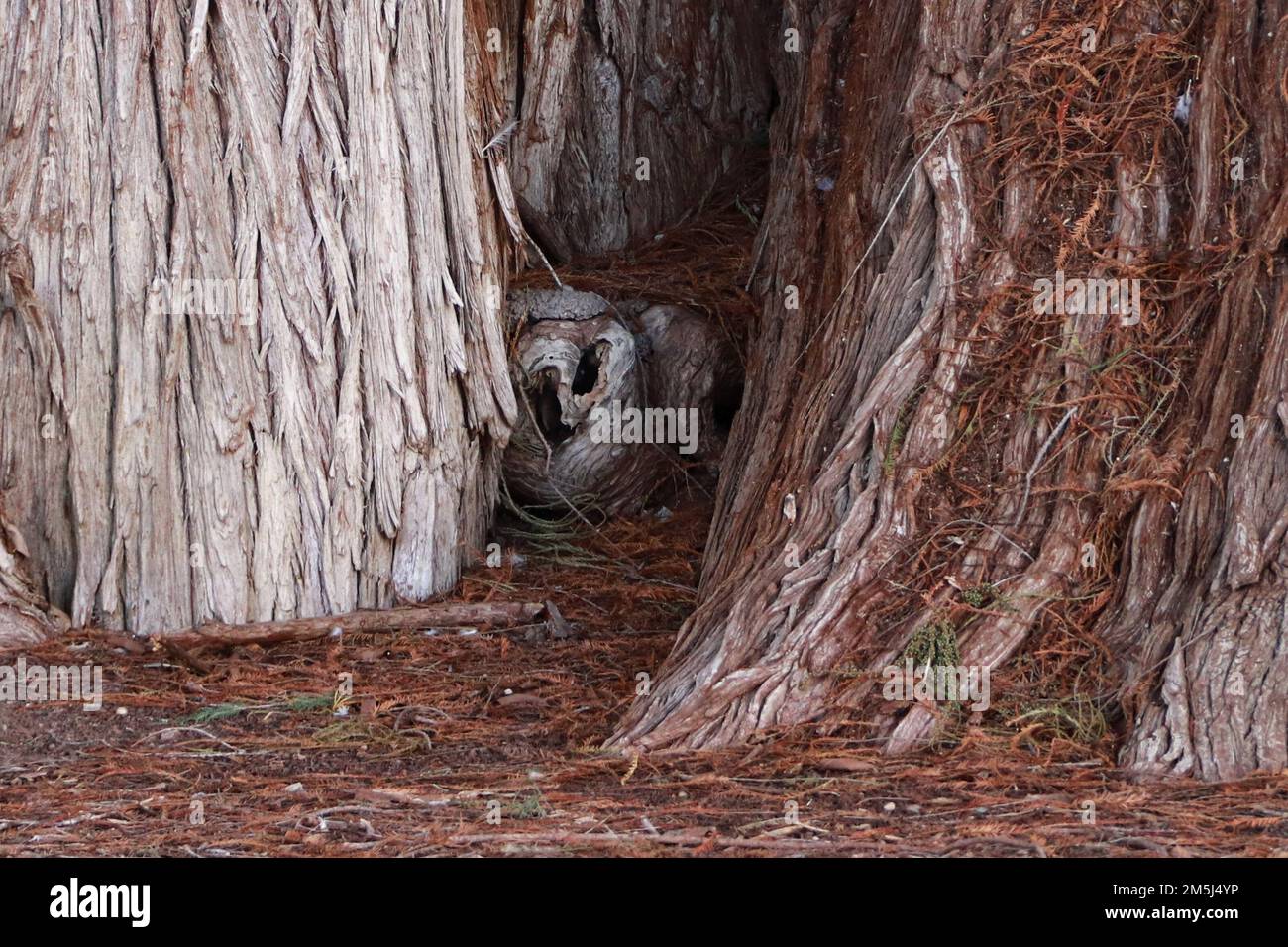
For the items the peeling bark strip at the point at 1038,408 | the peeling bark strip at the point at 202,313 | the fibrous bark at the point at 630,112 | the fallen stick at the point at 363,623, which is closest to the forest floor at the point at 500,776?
the fallen stick at the point at 363,623

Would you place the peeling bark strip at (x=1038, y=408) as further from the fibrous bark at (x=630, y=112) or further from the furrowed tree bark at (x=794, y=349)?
the fibrous bark at (x=630, y=112)

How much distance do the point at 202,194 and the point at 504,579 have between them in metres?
1.81

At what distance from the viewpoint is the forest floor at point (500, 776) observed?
3678 mm

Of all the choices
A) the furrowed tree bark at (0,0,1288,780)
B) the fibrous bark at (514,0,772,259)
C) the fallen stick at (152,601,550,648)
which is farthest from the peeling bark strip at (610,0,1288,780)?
the fibrous bark at (514,0,772,259)

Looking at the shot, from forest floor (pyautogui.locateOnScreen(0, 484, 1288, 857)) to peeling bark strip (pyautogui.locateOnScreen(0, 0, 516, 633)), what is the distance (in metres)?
0.35

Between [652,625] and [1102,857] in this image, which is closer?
[1102,857]

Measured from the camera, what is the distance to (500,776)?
4.25 m

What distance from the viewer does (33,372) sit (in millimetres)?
5410

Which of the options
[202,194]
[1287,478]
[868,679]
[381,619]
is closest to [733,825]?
[868,679]

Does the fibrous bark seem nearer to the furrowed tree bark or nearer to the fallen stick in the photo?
the furrowed tree bark

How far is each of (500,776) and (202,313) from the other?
79.2 inches

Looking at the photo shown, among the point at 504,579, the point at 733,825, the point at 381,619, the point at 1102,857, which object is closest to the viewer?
the point at 1102,857

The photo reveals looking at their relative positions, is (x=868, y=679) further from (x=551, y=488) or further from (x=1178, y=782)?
(x=551, y=488)

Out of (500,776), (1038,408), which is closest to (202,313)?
(500,776)
